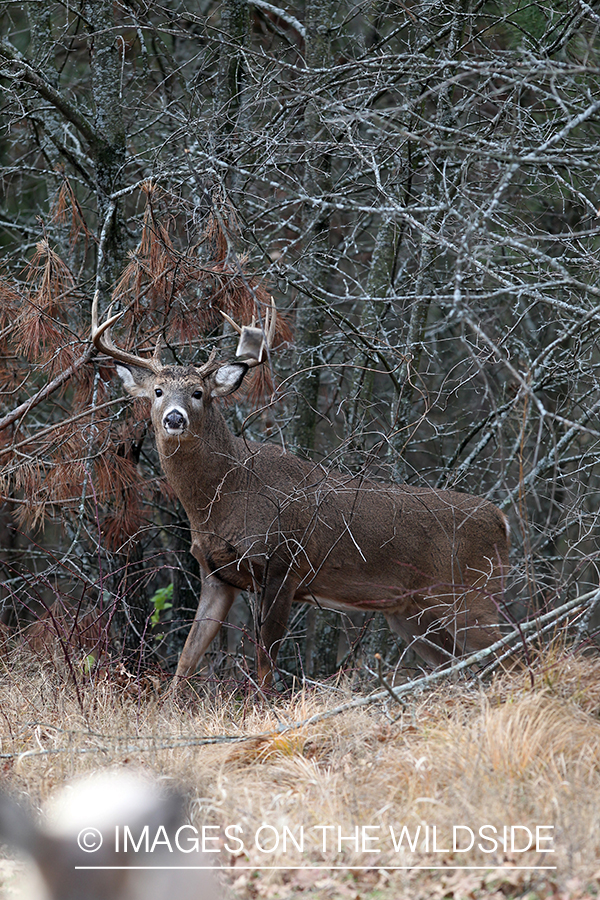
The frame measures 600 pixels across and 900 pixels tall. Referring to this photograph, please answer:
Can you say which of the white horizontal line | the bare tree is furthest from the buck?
the white horizontal line

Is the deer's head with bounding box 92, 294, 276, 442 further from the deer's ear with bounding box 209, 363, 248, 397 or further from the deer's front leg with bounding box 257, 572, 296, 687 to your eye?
the deer's front leg with bounding box 257, 572, 296, 687

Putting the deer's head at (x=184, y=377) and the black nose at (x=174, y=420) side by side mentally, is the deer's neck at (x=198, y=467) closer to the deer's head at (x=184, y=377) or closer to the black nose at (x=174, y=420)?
the deer's head at (x=184, y=377)

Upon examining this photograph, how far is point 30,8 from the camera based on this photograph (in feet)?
28.2

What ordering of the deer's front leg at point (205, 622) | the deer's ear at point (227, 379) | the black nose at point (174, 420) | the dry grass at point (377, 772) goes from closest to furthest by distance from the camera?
the dry grass at point (377, 772) → the black nose at point (174, 420) → the deer's ear at point (227, 379) → the deer's front leg at point (205, 622)

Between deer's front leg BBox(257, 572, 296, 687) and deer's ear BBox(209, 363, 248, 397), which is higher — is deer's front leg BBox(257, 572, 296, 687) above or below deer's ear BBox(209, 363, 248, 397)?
below

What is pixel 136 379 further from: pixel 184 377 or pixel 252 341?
pixel 252 341

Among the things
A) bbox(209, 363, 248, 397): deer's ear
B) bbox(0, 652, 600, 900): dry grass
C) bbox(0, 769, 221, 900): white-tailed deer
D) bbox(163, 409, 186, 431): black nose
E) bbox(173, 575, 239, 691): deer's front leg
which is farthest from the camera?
bbox(173, 575, 239, 691): deer's front leg

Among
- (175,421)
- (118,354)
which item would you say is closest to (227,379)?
(175,421)

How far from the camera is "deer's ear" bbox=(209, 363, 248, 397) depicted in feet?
22.0

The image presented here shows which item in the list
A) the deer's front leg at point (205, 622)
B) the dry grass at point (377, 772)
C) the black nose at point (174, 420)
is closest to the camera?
the dry grass at point (377, 772)

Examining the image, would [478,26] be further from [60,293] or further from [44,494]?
[44,494]

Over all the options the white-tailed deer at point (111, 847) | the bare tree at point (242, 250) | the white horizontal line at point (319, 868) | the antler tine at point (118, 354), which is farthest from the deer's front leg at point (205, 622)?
the white horizontal line at point (319, 868)

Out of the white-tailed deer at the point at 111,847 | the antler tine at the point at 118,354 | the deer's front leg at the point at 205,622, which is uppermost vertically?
the antler tine at the point at 118,354

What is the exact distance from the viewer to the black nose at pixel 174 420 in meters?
6.34
